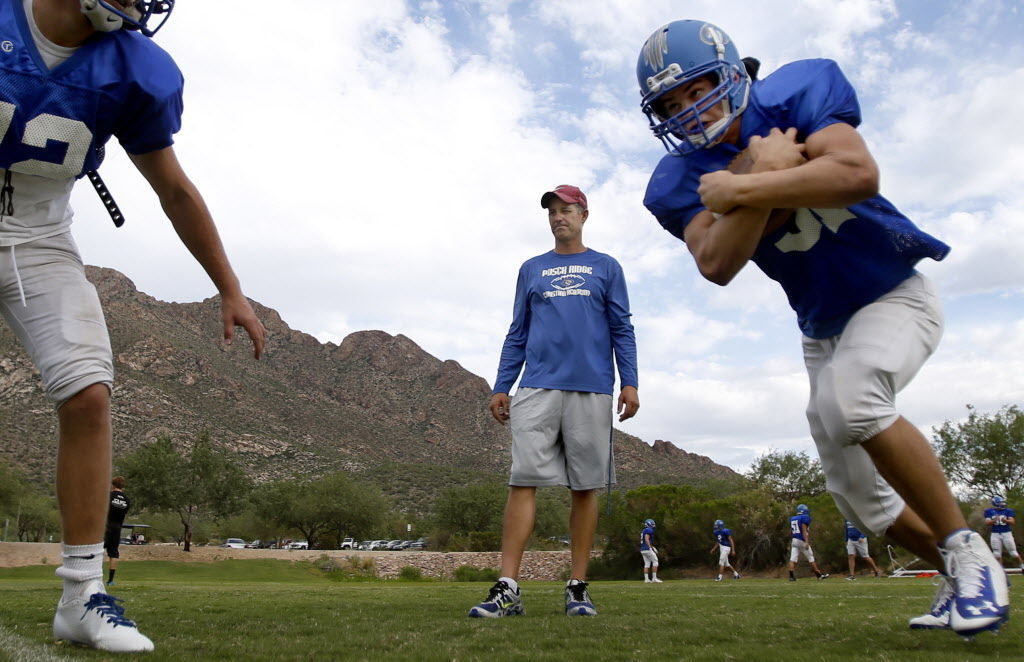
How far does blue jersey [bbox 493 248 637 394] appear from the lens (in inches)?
198

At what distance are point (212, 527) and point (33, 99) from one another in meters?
72.6

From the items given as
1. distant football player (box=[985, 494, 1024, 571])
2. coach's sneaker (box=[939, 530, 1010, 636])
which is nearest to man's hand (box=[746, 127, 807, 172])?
coach's sneaker (box=[939, 530, 1010, 636])

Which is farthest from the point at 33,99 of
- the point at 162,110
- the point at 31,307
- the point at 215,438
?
the point at 215,438

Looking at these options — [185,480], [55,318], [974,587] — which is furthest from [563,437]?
[185,480]

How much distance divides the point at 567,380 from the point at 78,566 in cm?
289

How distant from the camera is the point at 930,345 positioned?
9.64ft

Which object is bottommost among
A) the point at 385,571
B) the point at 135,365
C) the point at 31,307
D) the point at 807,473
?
the point at 385,571

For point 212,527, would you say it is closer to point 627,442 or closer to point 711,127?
point 627,442

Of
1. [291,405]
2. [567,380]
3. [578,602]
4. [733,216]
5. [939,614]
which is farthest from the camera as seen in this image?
[291,405]

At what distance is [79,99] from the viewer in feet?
9.02

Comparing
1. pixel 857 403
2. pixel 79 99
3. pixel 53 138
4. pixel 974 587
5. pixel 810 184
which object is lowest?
pixel 974 587

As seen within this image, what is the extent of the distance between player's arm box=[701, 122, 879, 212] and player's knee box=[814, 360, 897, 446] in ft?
1.95

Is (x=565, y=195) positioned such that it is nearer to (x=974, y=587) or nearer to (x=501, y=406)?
(x=501, y=406)

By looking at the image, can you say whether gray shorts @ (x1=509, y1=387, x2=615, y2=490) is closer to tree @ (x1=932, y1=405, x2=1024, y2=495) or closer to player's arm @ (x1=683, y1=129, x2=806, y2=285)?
player's arm @ (x1=683, y1=129, x2=806, y2=285)
